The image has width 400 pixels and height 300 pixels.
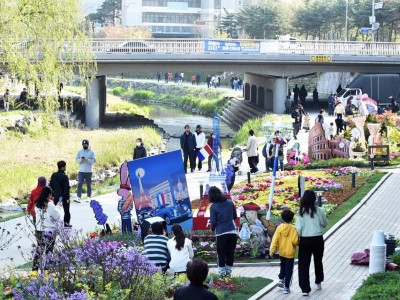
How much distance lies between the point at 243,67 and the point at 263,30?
4557 centimetres

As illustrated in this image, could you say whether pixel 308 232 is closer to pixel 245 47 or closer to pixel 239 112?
pixel 245 47

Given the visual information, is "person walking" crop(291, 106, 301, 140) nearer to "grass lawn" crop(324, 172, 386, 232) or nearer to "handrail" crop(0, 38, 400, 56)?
"handrail" crop(0, 38, 400, 56)

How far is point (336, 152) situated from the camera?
35.4 metres

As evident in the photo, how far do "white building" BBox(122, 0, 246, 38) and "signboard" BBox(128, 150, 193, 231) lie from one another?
138 m

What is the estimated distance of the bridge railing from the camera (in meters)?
58.6

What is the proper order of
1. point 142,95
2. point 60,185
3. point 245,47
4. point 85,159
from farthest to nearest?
point 142,95
point 245,47
point 85,159
point 60,185

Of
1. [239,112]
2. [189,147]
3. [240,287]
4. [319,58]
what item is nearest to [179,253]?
[240,287]

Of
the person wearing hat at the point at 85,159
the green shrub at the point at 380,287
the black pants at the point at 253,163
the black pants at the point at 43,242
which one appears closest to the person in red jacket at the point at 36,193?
the black pants at the point at 43,242

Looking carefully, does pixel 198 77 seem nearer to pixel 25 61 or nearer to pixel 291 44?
pixel 291 44

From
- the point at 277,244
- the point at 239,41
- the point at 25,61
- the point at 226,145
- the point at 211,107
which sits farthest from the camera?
the point at 211,107

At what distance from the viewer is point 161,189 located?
2028 cm

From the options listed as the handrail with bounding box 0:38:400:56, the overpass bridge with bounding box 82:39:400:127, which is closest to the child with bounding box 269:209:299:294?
the overpass bridge with bounding box 82:39:400:127

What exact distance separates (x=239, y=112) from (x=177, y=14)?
93.5 meters

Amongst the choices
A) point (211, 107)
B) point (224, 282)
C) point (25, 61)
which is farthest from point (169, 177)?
point (211, 107)
